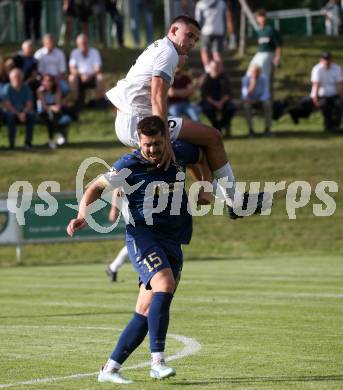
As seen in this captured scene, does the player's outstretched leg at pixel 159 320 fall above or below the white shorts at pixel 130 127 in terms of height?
below

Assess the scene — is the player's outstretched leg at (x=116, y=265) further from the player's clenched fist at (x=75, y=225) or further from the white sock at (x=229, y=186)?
the player's clenched fist at (x=75, y=225)

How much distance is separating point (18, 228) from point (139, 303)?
15.8 metres

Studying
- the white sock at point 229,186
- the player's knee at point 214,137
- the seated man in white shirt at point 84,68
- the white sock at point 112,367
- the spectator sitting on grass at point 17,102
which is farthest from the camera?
the seated man in white shirt at point 84,68

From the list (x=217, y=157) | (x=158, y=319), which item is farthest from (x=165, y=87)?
(x=158, y=319)

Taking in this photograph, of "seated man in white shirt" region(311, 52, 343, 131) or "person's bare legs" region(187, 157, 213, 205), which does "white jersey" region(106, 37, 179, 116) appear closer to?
"person's bare legs" region(187, 157, 213, 205)

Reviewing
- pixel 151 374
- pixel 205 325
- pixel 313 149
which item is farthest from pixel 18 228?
pixel 151 374

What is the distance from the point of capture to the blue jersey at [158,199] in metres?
8.54

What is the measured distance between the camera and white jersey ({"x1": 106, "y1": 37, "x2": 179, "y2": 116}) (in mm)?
9273

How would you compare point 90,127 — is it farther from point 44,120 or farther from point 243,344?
point 243,344

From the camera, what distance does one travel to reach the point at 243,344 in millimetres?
10219

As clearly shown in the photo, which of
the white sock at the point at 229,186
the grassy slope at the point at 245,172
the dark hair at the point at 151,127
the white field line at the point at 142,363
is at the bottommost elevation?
the grassy slope at the point at 245,172

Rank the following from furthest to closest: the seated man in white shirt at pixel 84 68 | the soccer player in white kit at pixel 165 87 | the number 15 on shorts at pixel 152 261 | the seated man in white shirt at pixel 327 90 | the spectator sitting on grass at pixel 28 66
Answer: the seated man in white shirt at pixel 84 68, the seated man in white shirt at pixel 327 90, the spectator sitting on grass at pixel 28 66, the soccer player in white kit at pixel 165 87, the number 15 on shorts at pixel 152 261

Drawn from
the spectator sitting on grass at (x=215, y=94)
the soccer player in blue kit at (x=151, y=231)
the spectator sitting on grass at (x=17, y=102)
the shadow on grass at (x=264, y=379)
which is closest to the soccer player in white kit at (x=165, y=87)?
the soccer player in blue kit at (x=151, y=231)

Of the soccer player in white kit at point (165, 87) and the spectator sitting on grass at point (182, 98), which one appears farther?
the spectator sitting on grass at point (182, 98)
